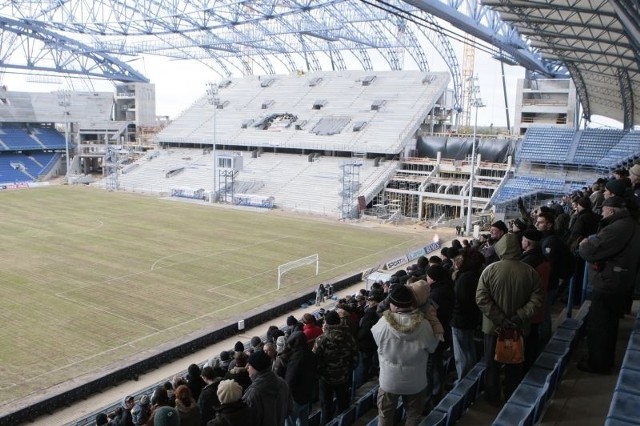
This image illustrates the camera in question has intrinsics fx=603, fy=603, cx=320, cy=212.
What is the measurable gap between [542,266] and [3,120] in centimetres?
7136

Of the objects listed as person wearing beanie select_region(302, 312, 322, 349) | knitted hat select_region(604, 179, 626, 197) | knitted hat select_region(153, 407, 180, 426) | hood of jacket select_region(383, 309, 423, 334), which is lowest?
person wearing beanie select_region(302, 312, 322, 349)

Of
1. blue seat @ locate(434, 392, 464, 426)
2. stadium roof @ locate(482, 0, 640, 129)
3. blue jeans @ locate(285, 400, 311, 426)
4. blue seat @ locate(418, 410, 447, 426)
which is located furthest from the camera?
stadium roof @ locate(482, 0, 640, 129)

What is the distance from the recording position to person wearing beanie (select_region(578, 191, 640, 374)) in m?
5.88

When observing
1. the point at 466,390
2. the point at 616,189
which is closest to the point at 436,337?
the point at 466,390

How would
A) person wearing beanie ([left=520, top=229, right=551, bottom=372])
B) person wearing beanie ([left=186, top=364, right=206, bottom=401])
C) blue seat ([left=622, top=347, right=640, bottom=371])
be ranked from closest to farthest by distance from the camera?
blue seat ([left=622, top=347, right=640, bottom=371]), person wearing beanie ([left=520, top=229, right=551, bottom=372]), person wearing beanie ([left=186, top=364, right=206, bottom=401])

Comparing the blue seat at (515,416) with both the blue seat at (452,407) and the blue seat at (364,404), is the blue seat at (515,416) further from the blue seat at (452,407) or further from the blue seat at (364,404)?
the blue seat at (364,404)

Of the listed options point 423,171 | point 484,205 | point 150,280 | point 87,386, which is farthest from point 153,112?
point 87,386

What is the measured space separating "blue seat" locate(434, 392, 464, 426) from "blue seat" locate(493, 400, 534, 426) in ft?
2.06

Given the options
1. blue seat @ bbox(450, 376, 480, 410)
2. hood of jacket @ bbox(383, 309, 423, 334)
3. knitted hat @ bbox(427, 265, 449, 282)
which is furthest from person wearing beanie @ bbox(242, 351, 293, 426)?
knitted hat @ bbox(427, 265, 449, 282)

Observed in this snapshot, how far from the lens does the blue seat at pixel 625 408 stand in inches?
160

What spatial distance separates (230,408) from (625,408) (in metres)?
2.87

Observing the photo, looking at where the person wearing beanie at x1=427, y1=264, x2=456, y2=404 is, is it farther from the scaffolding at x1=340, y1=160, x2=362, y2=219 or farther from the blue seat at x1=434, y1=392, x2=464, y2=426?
the scaffolding at x1=340, y1=160, x2=362, y2=219

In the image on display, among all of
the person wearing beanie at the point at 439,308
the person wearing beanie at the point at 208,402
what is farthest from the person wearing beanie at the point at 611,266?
the person wearing beanie at the point at 208,402

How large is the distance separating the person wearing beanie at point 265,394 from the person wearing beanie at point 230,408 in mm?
185
